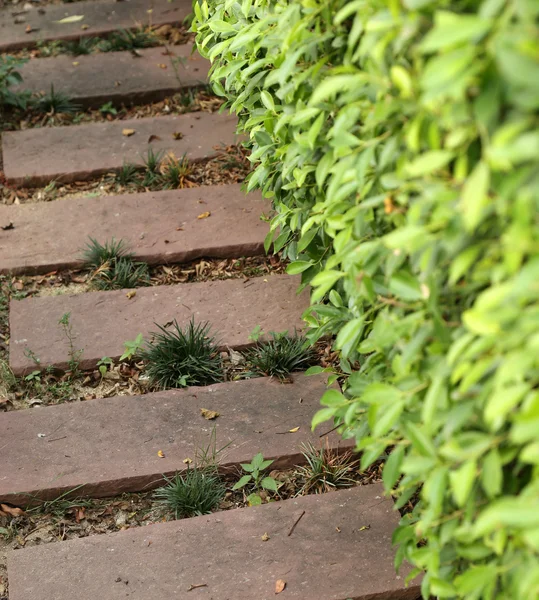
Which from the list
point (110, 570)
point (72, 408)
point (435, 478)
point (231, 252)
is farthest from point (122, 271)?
point (435, 478)

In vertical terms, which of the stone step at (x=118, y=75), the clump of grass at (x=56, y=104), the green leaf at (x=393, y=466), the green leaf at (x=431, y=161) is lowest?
the clump of grass at (x=56, y=104)

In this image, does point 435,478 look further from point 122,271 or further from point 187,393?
point 122,271

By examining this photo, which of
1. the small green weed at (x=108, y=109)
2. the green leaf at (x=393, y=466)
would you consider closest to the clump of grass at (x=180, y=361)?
the green leaf at (x=393, y=466)

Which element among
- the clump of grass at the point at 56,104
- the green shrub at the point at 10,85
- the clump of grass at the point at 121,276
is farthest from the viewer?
the clump of grass at the point at 56,104

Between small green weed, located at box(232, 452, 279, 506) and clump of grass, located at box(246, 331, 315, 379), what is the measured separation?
15.7 inches

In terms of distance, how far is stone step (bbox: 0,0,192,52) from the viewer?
520cm

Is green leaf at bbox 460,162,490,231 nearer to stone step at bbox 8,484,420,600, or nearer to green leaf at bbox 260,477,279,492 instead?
stone step at bbox 8,484,420,600

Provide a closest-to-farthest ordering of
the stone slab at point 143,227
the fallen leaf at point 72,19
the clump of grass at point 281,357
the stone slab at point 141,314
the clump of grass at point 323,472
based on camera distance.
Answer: the clump of grass at point 323,472
the clump of grass at point 281,357
the stone slab at point 141,314
the stone slab at point 143,227
the fallen leaf at point 72,19

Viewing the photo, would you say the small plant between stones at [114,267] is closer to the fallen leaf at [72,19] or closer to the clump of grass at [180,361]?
the clump of grass at [180,361]

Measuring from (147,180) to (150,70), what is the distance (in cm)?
115

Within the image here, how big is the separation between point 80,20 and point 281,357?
134 inches

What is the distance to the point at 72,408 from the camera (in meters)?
2.88

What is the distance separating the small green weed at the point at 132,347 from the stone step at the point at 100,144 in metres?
1.31

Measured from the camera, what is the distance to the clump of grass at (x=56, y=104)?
177 inches
